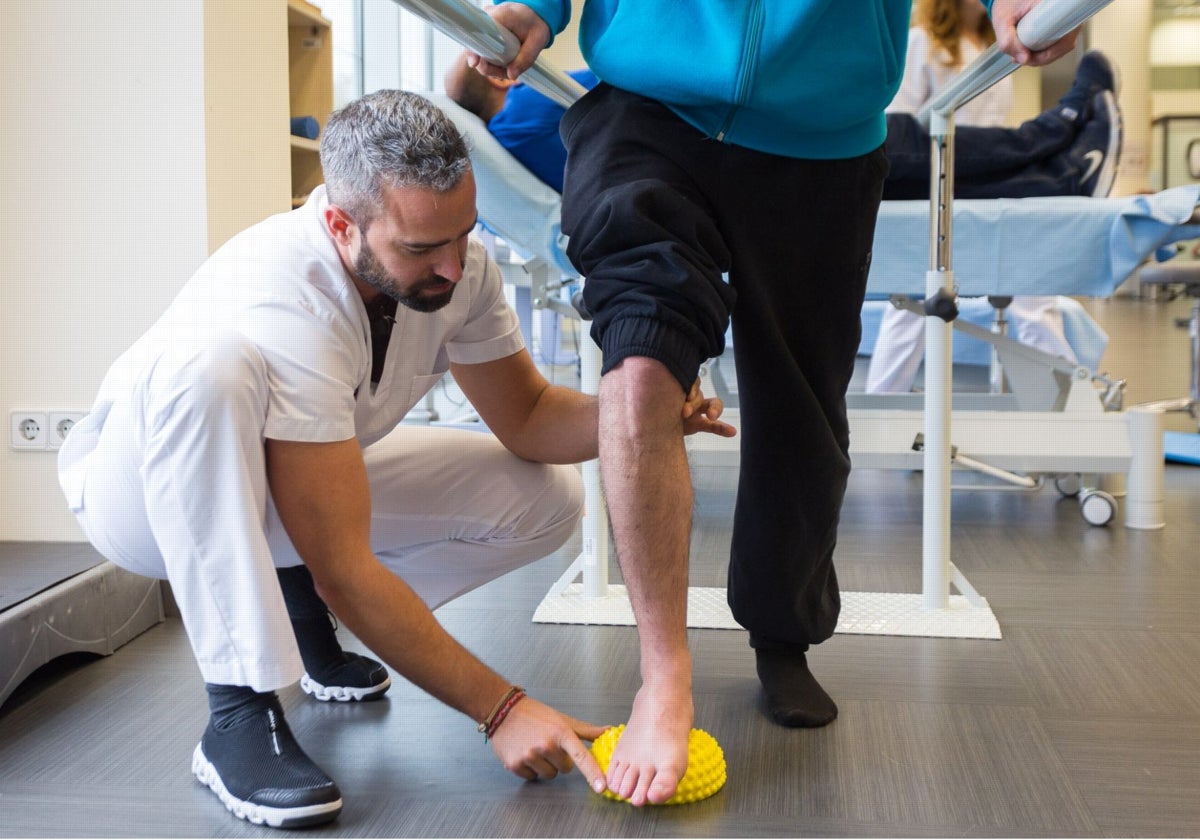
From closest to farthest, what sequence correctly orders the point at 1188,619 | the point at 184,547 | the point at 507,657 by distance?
the point at 184,547, the point at 507,657, the point at 1188,619

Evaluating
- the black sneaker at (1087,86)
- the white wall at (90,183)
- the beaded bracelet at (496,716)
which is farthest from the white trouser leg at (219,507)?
the black sneaker at (1087,86)

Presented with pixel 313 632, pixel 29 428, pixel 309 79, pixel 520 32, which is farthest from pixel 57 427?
pixel 309 79

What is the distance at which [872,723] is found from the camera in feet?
5.08

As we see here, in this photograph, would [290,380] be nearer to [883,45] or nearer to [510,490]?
[510,490]

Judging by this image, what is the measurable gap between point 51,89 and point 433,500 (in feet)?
3.61

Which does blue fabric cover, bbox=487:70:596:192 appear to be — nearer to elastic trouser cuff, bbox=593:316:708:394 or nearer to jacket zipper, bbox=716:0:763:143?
jacket zipper, bbox=716:0:763:143

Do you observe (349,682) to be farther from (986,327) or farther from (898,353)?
(986,327)

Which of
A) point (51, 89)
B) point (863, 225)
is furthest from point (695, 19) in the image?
point (51, 89)

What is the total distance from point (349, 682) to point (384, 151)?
78cm

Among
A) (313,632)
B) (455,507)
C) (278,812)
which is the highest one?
(455,507)

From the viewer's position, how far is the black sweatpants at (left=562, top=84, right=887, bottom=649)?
1295 mm

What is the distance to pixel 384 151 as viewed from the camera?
127 cm

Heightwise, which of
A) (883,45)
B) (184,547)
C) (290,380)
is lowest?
(184,547)

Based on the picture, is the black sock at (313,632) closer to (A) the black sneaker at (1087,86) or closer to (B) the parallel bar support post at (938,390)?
(B) the parallel bar support post at (938,390)
